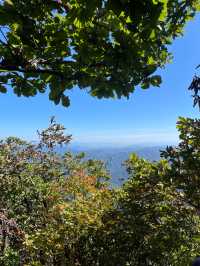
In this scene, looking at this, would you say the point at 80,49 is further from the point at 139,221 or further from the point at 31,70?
the point at 139,221

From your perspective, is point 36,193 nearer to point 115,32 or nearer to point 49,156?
point 49,156

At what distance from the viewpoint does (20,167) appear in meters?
24.9

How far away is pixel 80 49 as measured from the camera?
513 centimetres

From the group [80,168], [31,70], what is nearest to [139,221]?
[31,70]

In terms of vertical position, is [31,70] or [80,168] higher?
[31,70]

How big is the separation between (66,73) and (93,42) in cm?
47

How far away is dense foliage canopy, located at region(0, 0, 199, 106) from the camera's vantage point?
4.94 meters

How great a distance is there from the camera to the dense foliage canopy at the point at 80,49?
4941 millimetres

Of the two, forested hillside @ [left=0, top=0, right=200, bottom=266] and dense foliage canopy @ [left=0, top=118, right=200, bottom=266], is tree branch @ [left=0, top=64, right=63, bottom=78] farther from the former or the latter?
dense foliage canopy @ [left=0, top=118, right=200, bottom=266]

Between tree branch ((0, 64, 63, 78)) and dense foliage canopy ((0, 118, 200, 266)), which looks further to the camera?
dense foliage canopy ((0, 118, 200, 266))

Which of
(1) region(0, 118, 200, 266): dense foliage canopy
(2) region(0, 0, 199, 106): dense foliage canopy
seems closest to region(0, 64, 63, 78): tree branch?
(2) region(0, 0, 199, 106): dense foliage canopy

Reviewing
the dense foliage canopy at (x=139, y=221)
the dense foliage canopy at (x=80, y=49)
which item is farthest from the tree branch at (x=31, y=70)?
the dense foliage canopy at (x=139, y=221)

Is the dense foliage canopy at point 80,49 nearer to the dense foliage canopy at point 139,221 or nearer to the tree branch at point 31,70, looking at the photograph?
the tree branch at point 31,70

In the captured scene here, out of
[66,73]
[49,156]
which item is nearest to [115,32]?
[66,73]
